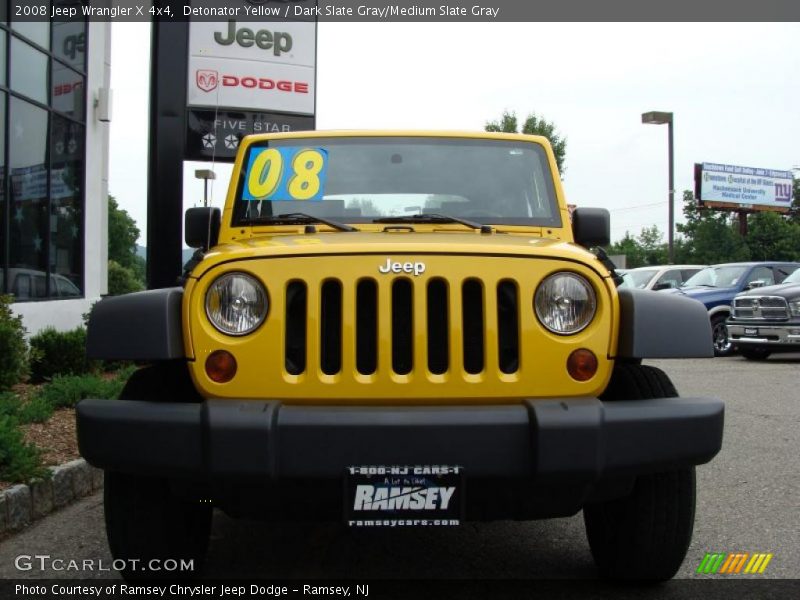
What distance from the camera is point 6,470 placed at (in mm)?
4430

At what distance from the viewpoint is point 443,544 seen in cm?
411

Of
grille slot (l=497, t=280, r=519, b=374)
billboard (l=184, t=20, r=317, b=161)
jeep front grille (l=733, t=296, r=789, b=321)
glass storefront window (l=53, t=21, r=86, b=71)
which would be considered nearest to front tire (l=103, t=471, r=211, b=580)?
grille slot (l=497, t=280, r=519, b=374)

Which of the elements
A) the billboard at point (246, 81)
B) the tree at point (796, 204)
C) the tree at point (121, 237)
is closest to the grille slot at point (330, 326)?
the billboard at point (246, 81)

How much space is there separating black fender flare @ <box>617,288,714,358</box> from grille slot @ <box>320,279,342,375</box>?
96cm

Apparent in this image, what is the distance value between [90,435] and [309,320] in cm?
81

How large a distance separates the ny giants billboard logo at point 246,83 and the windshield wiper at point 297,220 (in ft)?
17.2

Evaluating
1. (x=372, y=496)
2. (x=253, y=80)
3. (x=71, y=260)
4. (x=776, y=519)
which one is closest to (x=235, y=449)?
(x=372, y=496)

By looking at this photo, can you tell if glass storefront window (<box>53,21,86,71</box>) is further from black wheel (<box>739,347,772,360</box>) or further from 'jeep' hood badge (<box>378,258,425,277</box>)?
black wheel (<box>739,347,772,360</box>)

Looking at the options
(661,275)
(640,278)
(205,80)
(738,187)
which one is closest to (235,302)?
(205,80)

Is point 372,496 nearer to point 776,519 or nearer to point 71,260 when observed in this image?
point 776,519

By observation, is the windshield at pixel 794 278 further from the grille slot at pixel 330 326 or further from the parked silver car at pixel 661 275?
the grille slot at pixel 330 326

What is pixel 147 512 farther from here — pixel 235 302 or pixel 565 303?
pixel 565 303

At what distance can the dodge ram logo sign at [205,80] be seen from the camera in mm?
9203

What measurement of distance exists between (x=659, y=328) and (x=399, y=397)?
2.99 feet
